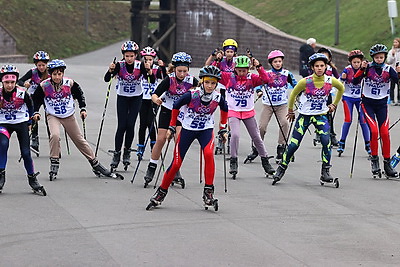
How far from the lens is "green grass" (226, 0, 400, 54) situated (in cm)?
3638

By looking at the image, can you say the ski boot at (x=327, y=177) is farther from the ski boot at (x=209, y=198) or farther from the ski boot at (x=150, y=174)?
the ski boot at (x=209, y=198)

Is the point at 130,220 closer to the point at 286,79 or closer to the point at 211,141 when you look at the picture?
the point at 211,141

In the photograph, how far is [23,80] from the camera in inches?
639

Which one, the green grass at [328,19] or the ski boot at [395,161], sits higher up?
the green grass at [328,19]

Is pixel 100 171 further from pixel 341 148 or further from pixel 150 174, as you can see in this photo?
pixel 341 148

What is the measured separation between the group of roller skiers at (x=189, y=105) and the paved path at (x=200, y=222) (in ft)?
1.24

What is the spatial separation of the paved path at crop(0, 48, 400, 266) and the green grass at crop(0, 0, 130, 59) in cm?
4801

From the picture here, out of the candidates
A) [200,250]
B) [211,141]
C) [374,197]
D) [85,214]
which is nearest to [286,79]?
[374,197]

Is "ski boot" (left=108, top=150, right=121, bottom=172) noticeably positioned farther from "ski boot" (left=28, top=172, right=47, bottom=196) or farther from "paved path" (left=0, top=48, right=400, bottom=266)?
"ski boot" (left=28, top=172, right=47, bottom=196)

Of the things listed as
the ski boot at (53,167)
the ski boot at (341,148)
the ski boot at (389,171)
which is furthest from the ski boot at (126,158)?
the ski boot at (341,148)

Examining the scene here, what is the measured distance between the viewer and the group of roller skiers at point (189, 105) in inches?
476

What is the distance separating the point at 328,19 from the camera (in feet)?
137

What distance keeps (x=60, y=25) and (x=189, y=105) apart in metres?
56.1

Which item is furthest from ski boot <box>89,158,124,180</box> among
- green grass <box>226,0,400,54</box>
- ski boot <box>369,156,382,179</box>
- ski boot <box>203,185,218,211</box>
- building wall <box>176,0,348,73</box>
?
building wall <box>176,0,348,73</box>
